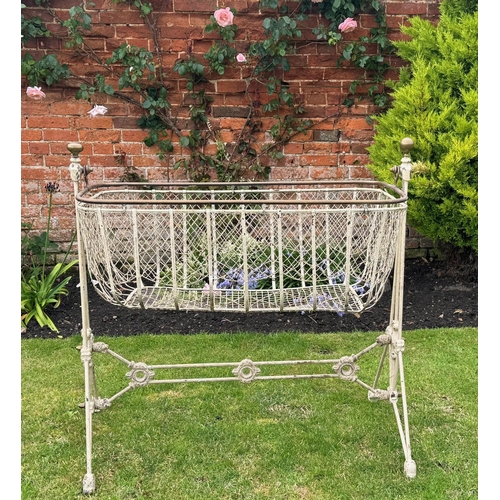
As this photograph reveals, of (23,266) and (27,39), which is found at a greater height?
(27,39)

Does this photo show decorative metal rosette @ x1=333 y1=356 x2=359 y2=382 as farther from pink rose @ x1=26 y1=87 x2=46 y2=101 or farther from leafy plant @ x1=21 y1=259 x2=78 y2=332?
pink rose @ x1=26 y1=87 x2=46 y2=101

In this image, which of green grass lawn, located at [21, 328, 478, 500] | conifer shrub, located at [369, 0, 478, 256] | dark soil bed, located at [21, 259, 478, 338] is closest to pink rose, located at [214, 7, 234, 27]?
conifer shrub, located at [369, 0, 478, 256]

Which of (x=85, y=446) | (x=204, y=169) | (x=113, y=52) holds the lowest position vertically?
(x=85, y=446)

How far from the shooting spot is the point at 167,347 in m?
3.04

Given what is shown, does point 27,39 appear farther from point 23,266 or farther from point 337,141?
point 337,141

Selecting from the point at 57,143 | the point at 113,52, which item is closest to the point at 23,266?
the point at 57,143

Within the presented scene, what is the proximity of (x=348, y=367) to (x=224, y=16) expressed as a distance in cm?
220

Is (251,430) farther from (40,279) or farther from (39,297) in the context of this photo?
(40,279)

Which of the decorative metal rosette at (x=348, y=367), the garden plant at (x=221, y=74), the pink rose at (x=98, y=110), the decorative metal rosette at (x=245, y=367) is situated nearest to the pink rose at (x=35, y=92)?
the garden plant at (x=221, y=74)

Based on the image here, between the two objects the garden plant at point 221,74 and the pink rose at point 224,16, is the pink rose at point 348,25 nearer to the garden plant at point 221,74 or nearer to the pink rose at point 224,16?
the garden plant at point 221,74

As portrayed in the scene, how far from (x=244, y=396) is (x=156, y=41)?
2.28 m

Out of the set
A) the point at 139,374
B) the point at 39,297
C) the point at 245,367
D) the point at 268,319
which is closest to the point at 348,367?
the point at 245,367

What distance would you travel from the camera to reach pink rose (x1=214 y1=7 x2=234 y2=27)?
347 centimetres

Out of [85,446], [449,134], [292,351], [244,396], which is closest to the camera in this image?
[85,446]
